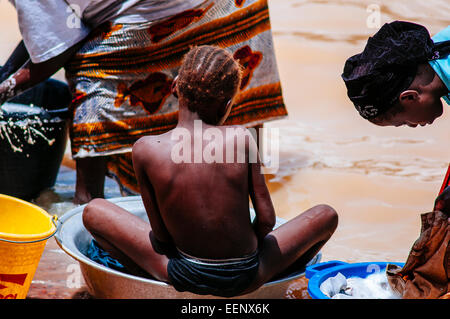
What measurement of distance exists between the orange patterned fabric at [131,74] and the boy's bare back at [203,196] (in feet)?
3.75

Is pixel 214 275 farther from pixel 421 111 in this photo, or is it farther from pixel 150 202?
pixel 421 111

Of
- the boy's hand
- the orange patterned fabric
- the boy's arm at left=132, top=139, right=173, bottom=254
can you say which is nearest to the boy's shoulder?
the boy's arm at left=132, top=139, right=173, bottom=254

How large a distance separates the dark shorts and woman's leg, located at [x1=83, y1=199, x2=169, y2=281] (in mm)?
84

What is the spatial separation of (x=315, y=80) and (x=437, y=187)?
2.31m

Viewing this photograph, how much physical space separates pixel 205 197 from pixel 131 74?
1.37 meters

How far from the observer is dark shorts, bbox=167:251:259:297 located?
216 cm

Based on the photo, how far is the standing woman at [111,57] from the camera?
3.18 meters

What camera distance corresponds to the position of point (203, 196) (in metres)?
2.14

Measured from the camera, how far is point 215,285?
7.09 feet

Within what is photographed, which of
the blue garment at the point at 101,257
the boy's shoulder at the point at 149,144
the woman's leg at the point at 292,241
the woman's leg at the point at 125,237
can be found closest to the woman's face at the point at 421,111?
the woman's leg at the point at 292,241

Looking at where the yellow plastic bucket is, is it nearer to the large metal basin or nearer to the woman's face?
the large metal basin

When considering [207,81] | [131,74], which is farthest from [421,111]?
[131,74]
